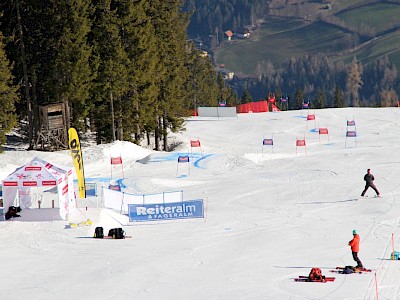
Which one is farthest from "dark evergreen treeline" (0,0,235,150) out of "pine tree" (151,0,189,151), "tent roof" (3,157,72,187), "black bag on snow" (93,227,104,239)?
"black bag on snow" (93,227,104,239)

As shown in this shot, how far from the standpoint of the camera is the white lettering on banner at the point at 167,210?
1280 inches

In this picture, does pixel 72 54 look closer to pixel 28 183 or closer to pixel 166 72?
pixel 166 72

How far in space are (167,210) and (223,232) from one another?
11.3 feet

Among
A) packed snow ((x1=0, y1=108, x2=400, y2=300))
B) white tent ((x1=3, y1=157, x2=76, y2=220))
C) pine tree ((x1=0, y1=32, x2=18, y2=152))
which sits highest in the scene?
pine tree ((x1=0, y1=32, x2=18, y2=152))

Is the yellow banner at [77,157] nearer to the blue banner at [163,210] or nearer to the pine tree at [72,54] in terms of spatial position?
the blue banner at [163,210]

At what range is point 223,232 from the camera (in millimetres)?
30031

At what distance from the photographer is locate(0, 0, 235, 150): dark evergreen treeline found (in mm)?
48719

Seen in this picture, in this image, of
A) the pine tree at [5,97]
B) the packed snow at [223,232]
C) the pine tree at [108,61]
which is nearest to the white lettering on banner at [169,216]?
the packed snow at [223,232]

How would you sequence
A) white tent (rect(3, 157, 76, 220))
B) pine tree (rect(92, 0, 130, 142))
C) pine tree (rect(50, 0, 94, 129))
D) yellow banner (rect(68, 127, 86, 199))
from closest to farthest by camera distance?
white tent (rect(3, 157, 76, 220)), yellow banner (rect(68, 127, 86, 199)), pine tree (rect(50, 0, 94, 129)), pine tree (rect(92, 0, 130, 142))

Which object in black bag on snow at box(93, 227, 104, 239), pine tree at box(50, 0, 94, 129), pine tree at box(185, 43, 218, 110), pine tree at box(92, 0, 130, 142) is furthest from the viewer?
pine tree at box(185, 43, 218, 110)

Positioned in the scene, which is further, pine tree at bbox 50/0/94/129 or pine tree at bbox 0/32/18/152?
pine tree at bbox 50/0/94/129

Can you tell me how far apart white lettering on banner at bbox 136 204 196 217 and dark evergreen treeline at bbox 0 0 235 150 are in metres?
16.3

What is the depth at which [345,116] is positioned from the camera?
Answer: 232ft

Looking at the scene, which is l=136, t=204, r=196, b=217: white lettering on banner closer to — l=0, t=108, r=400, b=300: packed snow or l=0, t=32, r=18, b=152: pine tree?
l=0, t=108, r=400, b=300: packed snow
